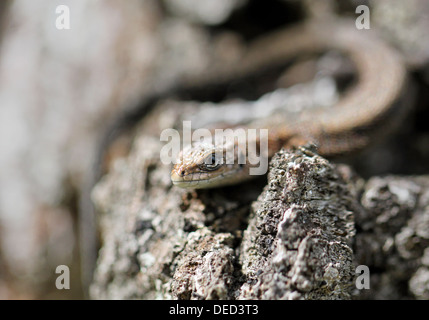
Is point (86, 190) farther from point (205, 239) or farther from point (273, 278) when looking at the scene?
point (273, 278)

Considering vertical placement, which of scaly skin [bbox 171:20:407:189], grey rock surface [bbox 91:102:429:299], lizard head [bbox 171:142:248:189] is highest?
scaly skin [bbox 171:20:407:189]

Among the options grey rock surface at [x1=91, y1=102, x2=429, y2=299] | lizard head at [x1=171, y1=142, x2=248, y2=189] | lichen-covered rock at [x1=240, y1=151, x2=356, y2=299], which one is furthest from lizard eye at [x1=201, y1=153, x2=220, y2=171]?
lichen-covered rock at [x1=240, y1=151, x2=356, y2=299]

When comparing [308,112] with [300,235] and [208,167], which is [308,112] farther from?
[300,235]

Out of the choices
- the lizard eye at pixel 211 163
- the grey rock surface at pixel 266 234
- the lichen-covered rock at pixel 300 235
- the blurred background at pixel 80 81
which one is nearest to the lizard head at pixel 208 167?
the lizard eye at pixel 211 163

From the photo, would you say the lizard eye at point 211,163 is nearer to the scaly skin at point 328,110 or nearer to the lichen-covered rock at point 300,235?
the scaly skin at point 328,110

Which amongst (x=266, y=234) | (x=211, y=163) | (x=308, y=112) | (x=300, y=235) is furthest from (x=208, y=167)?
(x=308, y=112)

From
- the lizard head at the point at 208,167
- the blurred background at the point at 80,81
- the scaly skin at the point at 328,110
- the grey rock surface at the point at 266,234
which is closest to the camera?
the grey rock surface at the point at 266,234

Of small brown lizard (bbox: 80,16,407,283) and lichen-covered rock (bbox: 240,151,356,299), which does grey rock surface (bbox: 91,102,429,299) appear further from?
small brown lizard (bbox: 80,16,407,283)
